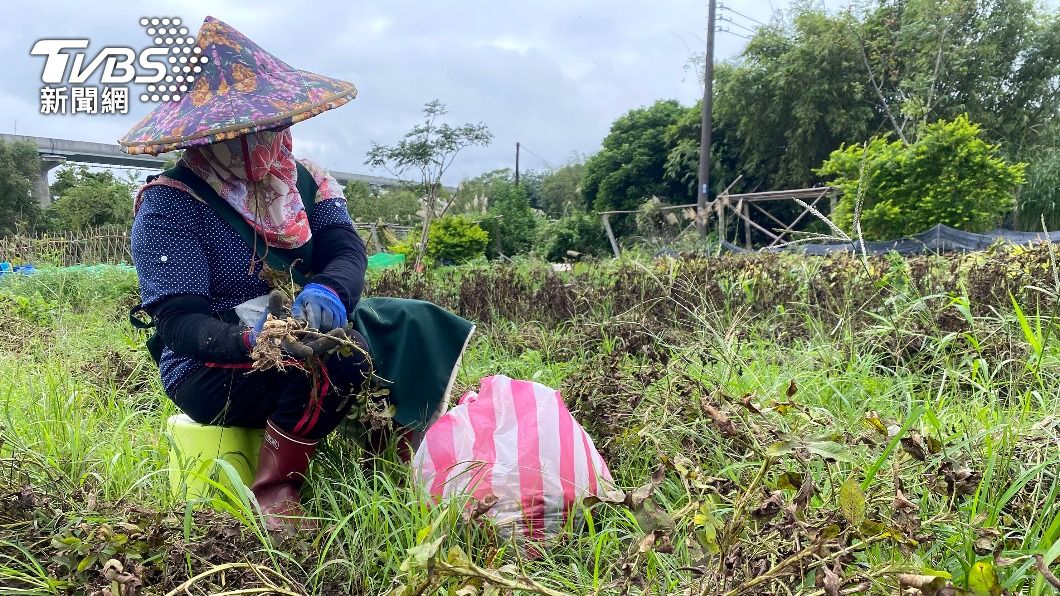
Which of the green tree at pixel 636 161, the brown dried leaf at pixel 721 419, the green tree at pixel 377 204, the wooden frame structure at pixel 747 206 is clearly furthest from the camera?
the green tree at pixel 636 161

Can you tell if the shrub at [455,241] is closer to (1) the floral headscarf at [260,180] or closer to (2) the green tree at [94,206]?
(2) the green tree at [94,206]

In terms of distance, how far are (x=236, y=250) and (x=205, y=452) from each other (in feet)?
1.79

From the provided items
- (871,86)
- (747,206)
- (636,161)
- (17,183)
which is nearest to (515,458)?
(747,206)

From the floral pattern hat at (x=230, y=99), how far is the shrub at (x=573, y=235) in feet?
55.8

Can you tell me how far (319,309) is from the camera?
5.68 feet

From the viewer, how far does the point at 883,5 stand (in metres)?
20.0

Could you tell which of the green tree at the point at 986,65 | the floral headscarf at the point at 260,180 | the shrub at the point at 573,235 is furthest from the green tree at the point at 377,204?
the floral headscarf at the point at 260,180

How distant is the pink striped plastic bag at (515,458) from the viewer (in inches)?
64.6

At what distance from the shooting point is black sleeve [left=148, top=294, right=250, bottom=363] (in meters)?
1.67

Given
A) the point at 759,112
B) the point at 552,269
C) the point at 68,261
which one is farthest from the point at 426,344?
the point at 759,112

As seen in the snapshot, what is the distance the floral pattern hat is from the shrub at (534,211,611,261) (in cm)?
1702

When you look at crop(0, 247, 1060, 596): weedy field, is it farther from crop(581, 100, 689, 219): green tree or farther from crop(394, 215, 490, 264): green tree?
crop(581, 100, 689, 219): green tree

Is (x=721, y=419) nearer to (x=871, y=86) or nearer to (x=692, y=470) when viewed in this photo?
(x=692, y=470)

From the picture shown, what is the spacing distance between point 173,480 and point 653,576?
4.10 ft
